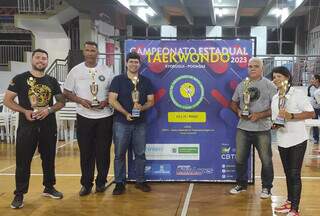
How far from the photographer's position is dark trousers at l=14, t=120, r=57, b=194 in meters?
4.03

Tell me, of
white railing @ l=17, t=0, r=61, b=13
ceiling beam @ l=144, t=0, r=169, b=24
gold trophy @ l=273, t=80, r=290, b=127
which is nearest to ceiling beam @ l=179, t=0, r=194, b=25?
ceiling beam @ l=144, t=0, r=169, b=24

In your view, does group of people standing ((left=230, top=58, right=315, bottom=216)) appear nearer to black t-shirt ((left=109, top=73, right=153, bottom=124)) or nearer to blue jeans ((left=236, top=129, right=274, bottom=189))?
blue jeans ((left=236, top=129, right=274, bottom=189))

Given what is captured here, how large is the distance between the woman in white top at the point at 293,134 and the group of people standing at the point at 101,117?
0.35m

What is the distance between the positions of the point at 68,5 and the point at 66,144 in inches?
317

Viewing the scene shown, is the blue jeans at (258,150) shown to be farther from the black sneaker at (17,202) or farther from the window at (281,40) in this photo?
the window at (281,40)

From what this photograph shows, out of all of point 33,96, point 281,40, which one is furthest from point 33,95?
point 281,40

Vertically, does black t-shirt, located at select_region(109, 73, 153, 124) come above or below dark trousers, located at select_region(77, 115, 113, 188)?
above

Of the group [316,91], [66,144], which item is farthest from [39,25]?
[316,91]

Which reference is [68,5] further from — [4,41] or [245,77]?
[245,77]

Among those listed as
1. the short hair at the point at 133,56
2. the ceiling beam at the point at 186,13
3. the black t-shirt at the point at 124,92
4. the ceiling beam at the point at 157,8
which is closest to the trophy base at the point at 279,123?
the black t-shirt at the point at 124,92

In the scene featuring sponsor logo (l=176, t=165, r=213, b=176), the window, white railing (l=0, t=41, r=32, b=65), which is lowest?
sponsor logo (l=176, t=165, r=213, b=176)

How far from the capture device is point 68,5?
1513cm

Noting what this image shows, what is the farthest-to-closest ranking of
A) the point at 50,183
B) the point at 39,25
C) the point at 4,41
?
the point at 4,41, the point at 39,25, the point at 50,183

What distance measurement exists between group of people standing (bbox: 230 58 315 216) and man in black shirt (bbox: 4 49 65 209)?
1909 millimetres
